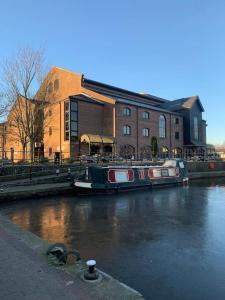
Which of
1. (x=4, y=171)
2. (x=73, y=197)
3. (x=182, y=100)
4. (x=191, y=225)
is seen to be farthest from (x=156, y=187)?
(x=182, y=100)

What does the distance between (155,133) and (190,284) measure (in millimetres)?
43039

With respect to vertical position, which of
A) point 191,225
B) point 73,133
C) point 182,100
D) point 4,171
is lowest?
point 191,225

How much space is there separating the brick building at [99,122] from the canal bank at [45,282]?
2594 cm

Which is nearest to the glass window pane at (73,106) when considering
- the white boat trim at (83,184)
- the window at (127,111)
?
the window at (127,111)

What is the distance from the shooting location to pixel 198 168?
131ft

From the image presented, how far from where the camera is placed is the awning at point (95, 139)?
123 feet

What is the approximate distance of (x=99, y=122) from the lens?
1666 inches

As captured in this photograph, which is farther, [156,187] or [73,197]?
[156,187]

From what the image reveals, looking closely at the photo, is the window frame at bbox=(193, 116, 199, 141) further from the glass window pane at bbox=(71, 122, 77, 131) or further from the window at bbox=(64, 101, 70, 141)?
the window at bbox=(64, 101, 70, 141)

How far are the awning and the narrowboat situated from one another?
11247mm

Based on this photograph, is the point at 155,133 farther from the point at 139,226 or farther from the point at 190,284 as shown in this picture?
the point at 190,284

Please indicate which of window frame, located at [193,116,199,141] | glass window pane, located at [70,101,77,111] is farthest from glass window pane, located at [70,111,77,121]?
window frame, located at [193,116,199,141]

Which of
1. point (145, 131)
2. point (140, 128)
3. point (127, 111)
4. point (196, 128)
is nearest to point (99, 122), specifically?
point (127, 111)

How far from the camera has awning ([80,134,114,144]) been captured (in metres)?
37.5
